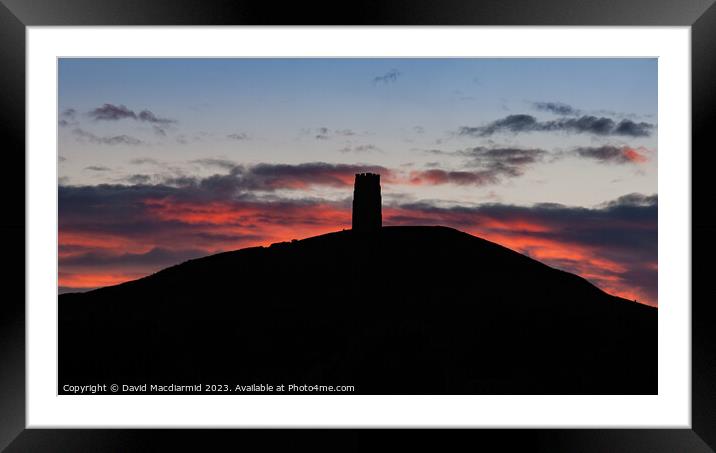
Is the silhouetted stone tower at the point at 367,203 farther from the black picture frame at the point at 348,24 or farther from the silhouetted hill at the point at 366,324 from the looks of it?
the black picture frame at the point at 348,24

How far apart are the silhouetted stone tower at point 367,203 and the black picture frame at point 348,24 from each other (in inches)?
69.2

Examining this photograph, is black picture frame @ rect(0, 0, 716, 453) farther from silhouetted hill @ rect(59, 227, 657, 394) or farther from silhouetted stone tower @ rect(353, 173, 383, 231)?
silhouetted stone tower @ rect(353, 173, 383, 231)

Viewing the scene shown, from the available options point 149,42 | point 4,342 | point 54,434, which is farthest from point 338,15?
point 54,434

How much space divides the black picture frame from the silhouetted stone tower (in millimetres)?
1757

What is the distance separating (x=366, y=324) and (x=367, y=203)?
58.0 inches

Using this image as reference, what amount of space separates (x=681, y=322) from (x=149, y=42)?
328 cm

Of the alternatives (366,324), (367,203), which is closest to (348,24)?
(367,203)

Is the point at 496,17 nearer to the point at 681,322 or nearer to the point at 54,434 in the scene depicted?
the point at 681,322

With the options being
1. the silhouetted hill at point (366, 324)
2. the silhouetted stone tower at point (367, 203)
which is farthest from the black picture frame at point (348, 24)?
the silhouetted stone tower at point (367, 203)

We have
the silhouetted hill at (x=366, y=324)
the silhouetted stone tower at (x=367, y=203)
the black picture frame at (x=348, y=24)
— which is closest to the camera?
the black picture frame at (x=348, y=24)

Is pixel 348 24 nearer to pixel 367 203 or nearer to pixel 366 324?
pixel 367 203

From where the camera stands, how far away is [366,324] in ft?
21.0

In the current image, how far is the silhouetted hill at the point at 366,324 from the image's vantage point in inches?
194

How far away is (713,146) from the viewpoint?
9.91 feet
